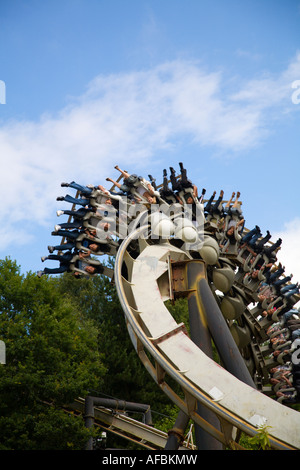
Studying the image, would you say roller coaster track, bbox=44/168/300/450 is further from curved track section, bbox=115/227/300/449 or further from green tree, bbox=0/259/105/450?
green tree, bbox=0/259/105/450

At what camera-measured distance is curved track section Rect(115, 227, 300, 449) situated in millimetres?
9664

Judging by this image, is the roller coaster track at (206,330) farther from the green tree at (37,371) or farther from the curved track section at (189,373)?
the green tree at (37,371)

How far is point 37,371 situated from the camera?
18422 mm

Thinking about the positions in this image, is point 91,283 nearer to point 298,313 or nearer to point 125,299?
point 298,313

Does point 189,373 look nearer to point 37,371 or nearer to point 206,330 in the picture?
point 206,330

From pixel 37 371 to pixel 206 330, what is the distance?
746 cm

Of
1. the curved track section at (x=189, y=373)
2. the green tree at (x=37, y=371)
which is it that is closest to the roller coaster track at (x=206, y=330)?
the curved track section at (x=189, y=373)

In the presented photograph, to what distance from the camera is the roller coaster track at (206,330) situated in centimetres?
993

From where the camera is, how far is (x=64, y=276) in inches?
1483

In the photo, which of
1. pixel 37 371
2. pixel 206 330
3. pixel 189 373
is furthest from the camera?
pixel 37 371

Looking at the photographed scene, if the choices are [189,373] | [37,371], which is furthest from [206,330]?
[37,371]

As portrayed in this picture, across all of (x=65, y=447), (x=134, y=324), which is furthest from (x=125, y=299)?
(x=65, y=447)

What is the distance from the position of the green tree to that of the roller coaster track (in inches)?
200

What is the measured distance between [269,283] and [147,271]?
6242mm
